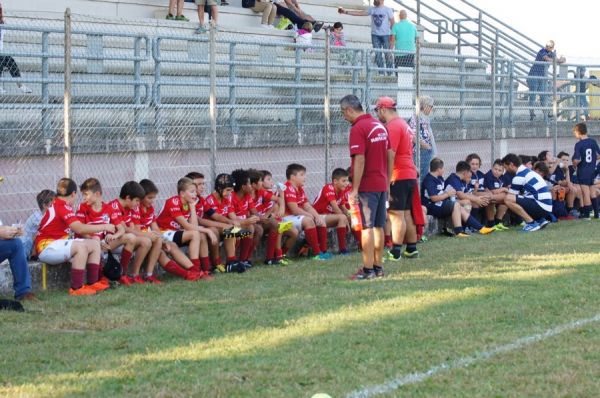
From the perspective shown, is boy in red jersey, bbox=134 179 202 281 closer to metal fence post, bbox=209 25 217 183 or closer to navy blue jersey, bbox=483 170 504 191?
metal fence post, bbox=209 25 217 183

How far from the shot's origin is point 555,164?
68.0 ft

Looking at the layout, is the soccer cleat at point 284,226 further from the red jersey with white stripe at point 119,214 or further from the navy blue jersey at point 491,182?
the navy blue jersey at point 491,182

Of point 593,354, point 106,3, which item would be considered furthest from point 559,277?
point 106,3

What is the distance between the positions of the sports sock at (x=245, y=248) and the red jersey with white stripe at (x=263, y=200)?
0.81m

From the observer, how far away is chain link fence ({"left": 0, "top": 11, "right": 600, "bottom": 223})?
1287cm

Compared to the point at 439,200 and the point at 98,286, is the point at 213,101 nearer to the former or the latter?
the point at 98,286

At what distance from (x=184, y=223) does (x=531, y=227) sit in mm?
7217

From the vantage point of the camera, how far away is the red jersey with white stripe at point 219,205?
44.1 ft

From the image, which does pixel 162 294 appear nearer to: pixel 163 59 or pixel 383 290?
pixel 383 290

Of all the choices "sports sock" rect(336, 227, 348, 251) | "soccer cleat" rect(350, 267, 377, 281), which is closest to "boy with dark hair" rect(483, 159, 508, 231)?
"sports sock" rect(336, 227, 348, 251)

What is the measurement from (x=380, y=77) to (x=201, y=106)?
542 cm

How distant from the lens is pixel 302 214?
14453 millimetres

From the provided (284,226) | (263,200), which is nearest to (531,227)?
(263,200)

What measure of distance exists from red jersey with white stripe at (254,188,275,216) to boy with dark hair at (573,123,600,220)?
8000 mm
